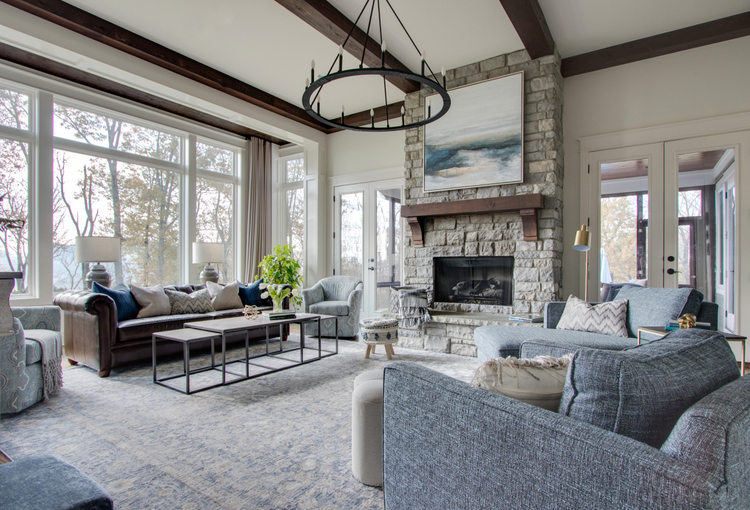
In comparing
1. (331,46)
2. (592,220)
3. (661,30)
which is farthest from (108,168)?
(661,30)

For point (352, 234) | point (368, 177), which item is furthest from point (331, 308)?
point (368, 177)

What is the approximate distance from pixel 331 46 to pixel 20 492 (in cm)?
432

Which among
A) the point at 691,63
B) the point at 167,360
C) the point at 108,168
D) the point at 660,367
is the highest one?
the point at 691,63

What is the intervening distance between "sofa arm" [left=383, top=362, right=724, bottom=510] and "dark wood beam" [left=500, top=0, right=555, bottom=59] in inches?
132

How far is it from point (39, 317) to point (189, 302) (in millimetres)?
1438

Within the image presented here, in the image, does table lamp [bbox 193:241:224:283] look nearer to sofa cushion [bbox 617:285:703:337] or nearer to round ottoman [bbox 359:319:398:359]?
round ottoman [bbox 359:319:398:359]

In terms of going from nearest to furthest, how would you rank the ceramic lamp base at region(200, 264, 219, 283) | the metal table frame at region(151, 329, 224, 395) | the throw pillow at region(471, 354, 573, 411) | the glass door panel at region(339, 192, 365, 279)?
the throw pillow at region(471, 354, 573, 411) → the metal table frame at region(151, 329, 224, 395) → the ceramic lamp base at region(200, 264, 219, 283) → the glass door panel at region(339, 192, 365, 279)

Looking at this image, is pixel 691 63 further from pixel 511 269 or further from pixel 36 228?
pixel 36 228

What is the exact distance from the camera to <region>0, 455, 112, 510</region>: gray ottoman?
90 centimetres

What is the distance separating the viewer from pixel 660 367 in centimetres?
86

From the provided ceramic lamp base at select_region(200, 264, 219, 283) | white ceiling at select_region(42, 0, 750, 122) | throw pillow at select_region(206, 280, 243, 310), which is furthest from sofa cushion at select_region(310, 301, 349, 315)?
white ceiling at select_region(42, 0, 750, 122)

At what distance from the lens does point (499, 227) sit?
453 cm

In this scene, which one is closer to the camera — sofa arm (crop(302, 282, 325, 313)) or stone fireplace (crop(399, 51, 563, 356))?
stone fireplace (crop(399, 51, 563, 356))

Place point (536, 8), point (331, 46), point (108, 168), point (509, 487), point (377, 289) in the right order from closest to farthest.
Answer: point (509, 487)
point (536, 8)
point (331, 46)
point (108, 168)
point (377, 289)
